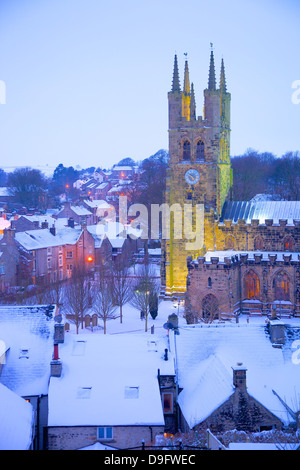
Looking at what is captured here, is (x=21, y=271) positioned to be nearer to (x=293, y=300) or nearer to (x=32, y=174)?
(x=293, y=300)

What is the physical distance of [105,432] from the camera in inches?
878

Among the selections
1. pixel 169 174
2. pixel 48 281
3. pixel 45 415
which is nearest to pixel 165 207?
pixel 169 174

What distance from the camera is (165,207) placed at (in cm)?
5250

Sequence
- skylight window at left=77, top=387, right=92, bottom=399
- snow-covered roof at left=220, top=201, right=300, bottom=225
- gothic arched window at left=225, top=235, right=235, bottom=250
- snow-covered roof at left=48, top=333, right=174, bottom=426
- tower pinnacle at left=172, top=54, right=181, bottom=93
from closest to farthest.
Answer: snow-covered roof at left=48, top=333, right=174, bottom=426 < skylight window at left=77, top=387, right=92, bottom=399 < snow-covered roof at left=220, top=201, right=300, bottom=225 < gothic arched window at left=225, top=235, right=235, bottom=250 < tower pinnacle at left=172, top=54, right=181, bottom=93

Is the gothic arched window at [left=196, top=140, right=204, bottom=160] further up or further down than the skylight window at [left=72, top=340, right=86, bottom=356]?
further up

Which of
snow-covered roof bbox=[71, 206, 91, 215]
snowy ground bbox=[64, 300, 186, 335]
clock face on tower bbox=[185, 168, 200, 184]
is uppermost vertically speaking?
clock face on tower bbox=[185, 168, 200, 184]

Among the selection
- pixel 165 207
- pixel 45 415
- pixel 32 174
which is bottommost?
pixel 45 415

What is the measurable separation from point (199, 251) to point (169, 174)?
7.43 meters

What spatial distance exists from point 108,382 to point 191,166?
30544 millimetres

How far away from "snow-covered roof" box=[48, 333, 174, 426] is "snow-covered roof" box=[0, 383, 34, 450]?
3.32ft

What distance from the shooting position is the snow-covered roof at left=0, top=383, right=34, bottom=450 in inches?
752

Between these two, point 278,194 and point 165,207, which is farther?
point 278,194

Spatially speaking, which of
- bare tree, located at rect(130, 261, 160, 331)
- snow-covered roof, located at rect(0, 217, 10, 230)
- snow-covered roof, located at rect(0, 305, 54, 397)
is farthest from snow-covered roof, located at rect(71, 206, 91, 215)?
snow-covered roof, located at rect(0, 305, 54, 397)

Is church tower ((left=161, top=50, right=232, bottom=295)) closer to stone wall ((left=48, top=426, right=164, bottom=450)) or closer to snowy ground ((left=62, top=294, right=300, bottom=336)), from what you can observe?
snowy ground ((left=62, top=294, right=300, bottom=336))
